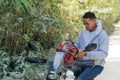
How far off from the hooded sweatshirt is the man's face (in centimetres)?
7

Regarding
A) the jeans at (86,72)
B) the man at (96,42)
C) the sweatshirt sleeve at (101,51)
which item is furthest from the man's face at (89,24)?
the jeans at (86,72)

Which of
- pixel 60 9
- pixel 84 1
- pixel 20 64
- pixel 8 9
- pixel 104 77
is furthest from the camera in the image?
pixel 84 1

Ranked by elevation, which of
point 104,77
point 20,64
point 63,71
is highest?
point 63,71

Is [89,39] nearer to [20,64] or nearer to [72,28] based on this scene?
[20,64]

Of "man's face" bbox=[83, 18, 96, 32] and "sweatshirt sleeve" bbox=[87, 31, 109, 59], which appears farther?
"man's face" bbox=[83, 18, 96, 32]

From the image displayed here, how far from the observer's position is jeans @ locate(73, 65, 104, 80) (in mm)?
5446

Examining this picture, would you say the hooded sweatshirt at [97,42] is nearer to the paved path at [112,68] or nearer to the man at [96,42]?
the man at [96,42]

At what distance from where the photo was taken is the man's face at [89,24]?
5.54 meters

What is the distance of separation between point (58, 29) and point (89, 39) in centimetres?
752

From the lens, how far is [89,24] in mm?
5566

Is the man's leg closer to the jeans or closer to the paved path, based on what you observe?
the jeans

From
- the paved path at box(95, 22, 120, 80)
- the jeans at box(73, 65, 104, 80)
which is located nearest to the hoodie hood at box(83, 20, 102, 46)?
the jeans at box(73, 65, 104, 80)

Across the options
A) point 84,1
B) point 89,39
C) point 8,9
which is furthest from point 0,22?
point 84,1

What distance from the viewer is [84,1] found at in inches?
763
